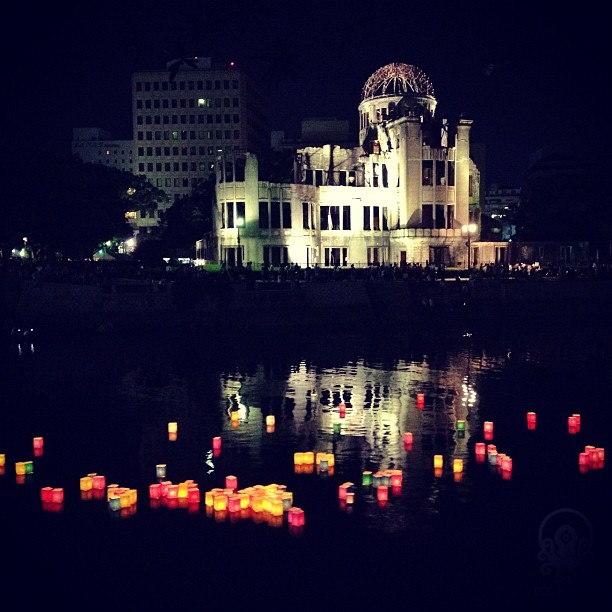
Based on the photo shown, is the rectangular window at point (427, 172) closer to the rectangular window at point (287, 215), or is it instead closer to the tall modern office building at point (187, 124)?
the rectangular window at point (287, 215)

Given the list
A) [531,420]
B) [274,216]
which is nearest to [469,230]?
[274,216]

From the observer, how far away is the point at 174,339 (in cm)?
5338

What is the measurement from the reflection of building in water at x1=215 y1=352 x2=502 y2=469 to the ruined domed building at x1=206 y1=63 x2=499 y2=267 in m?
35.2

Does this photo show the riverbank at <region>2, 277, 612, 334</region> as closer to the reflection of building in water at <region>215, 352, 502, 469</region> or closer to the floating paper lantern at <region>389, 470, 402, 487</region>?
the reflection of building in water at <region>215, 352, 502, 469</region>

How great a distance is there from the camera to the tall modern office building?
15138 centimetres

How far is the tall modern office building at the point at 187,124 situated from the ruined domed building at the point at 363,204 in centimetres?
6929

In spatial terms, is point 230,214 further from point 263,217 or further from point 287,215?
point 287,215

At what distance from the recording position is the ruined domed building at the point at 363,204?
3088 inches

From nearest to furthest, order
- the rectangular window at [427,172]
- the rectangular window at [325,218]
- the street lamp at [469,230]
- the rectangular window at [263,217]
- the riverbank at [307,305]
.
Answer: the riverbank at [307,305]
the rectangular window at [263,217]
the street lamp at [469,230]
the rectangular window at [325,218]
the rectangular window at [427,172]

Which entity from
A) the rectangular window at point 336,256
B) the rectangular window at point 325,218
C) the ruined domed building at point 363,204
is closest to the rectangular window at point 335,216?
the ruined domed building at point 363,204

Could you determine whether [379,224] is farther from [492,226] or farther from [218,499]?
[218,499]

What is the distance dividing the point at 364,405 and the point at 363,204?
52793 mm

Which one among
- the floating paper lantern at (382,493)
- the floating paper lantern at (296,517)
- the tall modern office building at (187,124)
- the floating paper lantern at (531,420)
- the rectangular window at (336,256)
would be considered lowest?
the floating paper lantern at (296,517)

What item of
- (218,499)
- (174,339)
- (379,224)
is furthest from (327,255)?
(218,499)
